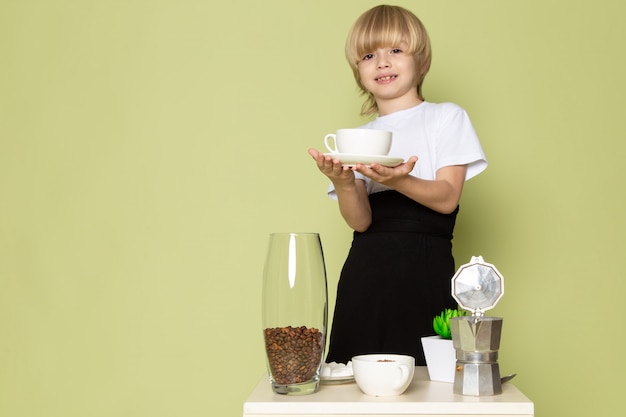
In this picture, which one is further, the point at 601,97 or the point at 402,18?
the point at 601,97

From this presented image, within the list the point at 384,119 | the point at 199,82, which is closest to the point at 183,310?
the point at 199,82

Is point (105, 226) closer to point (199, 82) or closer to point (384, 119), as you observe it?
point (199, 82)

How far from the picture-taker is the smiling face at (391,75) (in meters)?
1.66

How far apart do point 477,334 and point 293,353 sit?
0.79 feet

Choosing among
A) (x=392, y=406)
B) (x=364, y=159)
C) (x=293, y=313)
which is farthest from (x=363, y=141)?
(x=392, y=406)

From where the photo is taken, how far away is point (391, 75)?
167cm

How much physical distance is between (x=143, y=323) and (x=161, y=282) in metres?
0.13

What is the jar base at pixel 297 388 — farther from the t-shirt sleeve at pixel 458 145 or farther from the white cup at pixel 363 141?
the t-shirt sleeve at pixel 458 145

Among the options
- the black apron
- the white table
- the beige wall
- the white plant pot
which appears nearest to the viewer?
the white table

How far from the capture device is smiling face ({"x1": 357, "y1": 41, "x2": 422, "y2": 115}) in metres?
1.66

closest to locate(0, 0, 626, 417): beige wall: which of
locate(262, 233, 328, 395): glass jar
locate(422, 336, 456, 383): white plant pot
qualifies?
locate(422, 336, 456, 383): white plant pot

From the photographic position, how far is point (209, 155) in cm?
247

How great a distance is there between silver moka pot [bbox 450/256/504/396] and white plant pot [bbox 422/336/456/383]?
0.17 ft

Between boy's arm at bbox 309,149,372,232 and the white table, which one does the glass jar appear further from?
boy's arm at bbox 309,149,372,232
